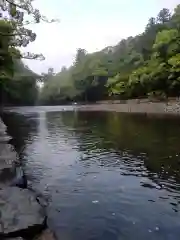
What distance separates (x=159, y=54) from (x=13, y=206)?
44866mm

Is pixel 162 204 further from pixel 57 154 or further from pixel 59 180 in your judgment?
pixel 57 154

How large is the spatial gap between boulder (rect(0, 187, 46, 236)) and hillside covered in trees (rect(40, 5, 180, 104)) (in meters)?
36.0

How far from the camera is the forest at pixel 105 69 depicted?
25.4 m

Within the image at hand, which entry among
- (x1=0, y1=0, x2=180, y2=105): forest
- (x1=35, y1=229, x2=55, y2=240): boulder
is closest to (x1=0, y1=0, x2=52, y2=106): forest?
(x1=0, y1=0, x2=180, y2=105): forest

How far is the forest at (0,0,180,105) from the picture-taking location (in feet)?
83.5

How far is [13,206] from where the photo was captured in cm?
638

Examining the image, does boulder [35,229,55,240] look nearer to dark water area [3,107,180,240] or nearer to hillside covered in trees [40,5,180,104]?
dark water area [3,107,180,240]

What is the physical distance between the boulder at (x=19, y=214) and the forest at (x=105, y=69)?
8.69 m

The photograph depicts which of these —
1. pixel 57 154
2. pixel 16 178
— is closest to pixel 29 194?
pixel 16 178

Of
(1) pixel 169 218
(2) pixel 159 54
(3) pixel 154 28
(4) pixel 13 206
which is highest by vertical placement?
(3) pixel 154 28

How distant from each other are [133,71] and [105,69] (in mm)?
20487

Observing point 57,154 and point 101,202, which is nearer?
point 101,202

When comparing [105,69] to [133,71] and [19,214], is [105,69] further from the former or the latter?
[19,214]

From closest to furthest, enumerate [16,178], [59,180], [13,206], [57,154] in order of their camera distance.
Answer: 1. [13,206]
2. [16,178]
3. [59,180]
4. [57,154]
